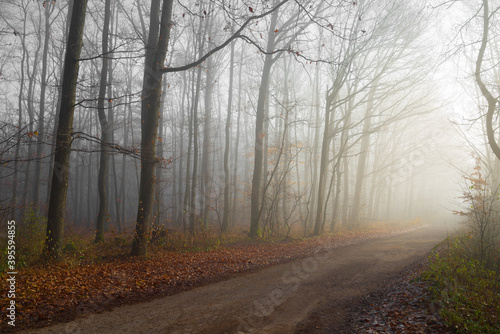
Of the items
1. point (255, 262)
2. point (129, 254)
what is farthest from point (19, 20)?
→ point (255, 262)

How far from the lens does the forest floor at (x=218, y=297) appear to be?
4430mm

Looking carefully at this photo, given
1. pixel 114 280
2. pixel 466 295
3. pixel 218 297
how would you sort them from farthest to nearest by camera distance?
1. pixel 114 280
2. pixel 218 297
3. pixel 466 295

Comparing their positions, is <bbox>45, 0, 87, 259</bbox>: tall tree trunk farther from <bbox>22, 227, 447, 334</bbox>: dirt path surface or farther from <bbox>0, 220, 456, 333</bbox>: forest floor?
<bbox>22, 227, 447, 334</bbox>: dirt path surface

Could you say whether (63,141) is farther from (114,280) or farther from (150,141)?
(114,280)

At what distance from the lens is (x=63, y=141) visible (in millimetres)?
6887

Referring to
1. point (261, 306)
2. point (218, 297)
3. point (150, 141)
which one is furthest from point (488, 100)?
point (150, 141)

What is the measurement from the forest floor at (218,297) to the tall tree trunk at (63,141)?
0.86m

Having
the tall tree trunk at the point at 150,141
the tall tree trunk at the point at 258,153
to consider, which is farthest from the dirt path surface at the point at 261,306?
the tall tree trunk at the point at 258,153

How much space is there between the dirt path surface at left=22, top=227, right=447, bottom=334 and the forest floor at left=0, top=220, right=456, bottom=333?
0.7 inches

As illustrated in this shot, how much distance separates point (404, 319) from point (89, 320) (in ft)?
17.3

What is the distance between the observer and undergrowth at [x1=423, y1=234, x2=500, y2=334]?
4.20 metres

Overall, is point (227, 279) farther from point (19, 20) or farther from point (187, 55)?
point (19, 20)

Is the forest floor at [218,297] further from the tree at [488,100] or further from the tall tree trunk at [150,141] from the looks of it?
the tree at [488,100]

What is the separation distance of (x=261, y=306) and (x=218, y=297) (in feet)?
3.20
